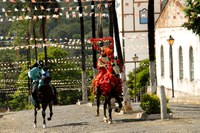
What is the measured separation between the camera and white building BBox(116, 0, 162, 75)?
76.3 metres

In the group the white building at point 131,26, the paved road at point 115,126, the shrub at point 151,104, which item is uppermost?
the white building at point 131,26

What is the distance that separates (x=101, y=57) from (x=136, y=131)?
5716 millimetres

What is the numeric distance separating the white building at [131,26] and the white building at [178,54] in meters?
17.4

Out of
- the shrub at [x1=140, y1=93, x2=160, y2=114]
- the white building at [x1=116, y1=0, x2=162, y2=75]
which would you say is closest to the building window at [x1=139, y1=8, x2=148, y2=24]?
the white building at [x1=116, y1=0, x2=162, y2=75]

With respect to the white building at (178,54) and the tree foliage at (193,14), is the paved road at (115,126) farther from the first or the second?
the white building at (178,54)

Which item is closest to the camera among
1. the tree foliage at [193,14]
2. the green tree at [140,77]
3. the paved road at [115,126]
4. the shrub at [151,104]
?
the paved road at [115,126]

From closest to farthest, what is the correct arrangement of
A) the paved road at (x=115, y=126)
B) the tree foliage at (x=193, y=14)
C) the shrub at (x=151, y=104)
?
1. the paved road at (x=115, y=126)
2. the shrub at (x=151, y=104)
3. the tree foliage at (x=193, y=14)

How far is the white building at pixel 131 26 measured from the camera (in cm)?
7631

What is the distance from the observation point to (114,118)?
26828mm

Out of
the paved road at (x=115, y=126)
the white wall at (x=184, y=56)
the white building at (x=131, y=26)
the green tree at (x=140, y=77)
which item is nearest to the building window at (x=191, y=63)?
the white wall at (x=184, y=56)

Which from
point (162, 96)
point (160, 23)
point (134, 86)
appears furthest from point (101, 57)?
point (134, 86)

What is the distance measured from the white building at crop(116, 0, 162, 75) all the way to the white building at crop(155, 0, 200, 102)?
1742 cm

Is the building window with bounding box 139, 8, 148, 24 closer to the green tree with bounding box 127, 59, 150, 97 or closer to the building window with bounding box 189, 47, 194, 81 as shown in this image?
the green tree with bounding box 127, 59, 150, 97

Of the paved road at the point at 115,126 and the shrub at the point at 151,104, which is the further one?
the shrub at the point at 151,104
